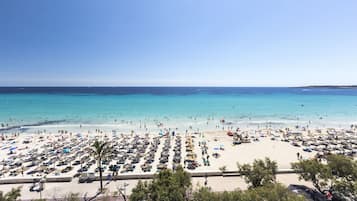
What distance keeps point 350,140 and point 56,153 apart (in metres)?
47.4

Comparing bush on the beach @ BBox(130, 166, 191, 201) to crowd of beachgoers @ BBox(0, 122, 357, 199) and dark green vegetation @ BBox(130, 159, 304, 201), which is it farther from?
crowd of beachgoers @ BBox(0, 122, 357, 199)

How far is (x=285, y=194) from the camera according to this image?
1234cm

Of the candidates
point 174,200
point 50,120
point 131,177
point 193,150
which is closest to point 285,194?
point 174,200

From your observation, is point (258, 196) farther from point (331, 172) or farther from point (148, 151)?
point (148, 151)

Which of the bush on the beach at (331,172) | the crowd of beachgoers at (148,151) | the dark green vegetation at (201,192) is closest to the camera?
the dark green vegetation at (201,192)

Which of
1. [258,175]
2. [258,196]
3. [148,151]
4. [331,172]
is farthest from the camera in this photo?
[148,151]

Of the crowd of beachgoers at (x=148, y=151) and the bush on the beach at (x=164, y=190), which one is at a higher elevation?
the bush on the beach at (x=164, y=190)

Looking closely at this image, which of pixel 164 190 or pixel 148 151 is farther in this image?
pixel 148 151

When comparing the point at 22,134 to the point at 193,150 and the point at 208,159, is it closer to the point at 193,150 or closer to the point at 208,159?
the point at 193,150

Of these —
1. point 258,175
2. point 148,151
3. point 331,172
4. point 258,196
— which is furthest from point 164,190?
point 148,151

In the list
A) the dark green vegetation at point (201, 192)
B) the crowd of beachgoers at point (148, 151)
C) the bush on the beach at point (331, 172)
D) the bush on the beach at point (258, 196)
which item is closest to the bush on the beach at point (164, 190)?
the dark green vegetation at point (201, 192)

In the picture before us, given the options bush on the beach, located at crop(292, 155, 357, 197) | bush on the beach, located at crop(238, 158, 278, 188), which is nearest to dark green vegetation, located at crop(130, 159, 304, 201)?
bush on the beach, located at crop(238, 158, 278, 188)

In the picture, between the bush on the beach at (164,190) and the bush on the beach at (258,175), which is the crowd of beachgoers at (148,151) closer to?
the bush on the beach at (258,175)

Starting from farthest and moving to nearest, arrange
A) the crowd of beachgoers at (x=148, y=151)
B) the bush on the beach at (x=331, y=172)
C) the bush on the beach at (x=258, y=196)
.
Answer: the crowd of beachgoers at (x=148, y=151) < the bush on the beach at (x=331, y=172) < the bush on the beach at (x=258, y=196)
